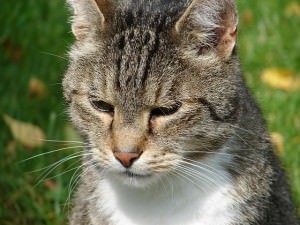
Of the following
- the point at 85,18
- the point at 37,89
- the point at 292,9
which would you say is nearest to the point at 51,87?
the point at 37,89

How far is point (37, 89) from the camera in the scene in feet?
14.9

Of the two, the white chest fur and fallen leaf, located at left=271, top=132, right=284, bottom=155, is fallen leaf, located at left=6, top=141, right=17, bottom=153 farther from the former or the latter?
fallen leaf, located at left=271, top=132, right=284, bottom=155

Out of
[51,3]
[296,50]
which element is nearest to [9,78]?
[51,3]

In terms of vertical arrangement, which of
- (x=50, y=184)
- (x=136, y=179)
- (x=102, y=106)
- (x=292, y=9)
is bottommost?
(x=50, y=184)

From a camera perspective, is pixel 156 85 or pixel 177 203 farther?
pixel 177 203

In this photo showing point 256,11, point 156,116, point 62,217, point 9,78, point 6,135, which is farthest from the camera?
point 256,11

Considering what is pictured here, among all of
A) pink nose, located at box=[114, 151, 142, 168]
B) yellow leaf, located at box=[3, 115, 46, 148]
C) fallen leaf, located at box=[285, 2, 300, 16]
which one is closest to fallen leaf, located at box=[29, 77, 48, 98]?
yellow leaf, located at box=[3, 115, 46, 148]

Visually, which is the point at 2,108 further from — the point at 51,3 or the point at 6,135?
the point at 51,3

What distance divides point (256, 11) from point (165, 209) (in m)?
3.04

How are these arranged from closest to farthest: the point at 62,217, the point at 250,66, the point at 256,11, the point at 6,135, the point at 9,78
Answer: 1. the point at 62,217
2. the point at 6,135
3. the point at 9,78
4. the point at 250,66
5. the point at 256,11

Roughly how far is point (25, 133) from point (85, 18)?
1253 mm

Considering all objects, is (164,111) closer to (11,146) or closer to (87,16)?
(87,16)

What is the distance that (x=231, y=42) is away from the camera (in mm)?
2871

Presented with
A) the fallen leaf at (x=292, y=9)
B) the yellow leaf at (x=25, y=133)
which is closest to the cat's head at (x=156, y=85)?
the yellow leaf at (x=25, y=133)
